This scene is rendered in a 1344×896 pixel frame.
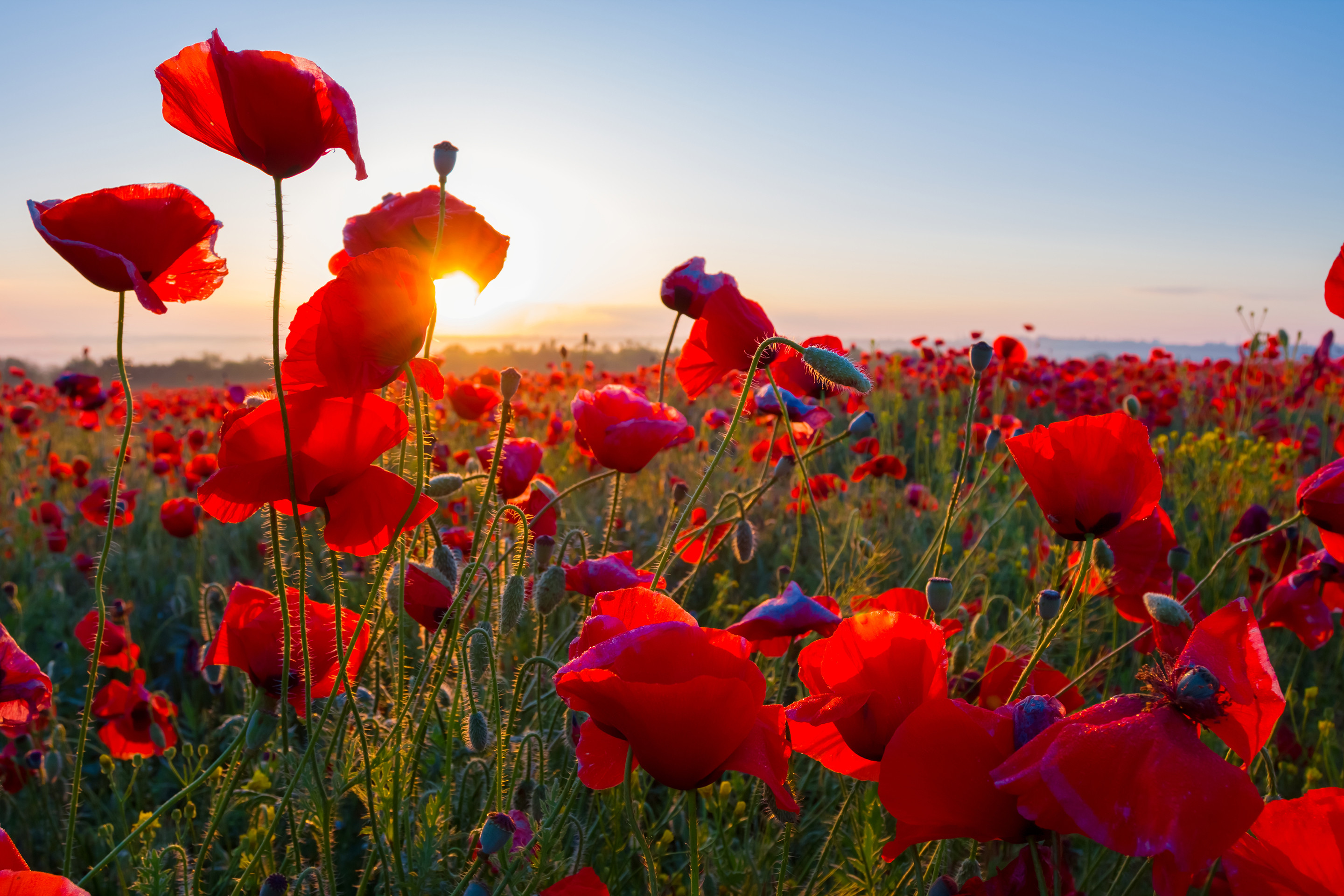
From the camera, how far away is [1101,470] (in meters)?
1.09

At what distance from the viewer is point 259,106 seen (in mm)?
1025

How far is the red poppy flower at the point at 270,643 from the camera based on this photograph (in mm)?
1229

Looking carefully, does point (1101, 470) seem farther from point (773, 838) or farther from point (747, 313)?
point (773, 838)

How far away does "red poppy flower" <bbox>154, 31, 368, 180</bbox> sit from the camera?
1015 mm

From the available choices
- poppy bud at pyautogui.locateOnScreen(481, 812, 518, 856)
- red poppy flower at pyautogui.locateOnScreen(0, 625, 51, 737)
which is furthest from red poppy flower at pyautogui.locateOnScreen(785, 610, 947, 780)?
red poppy flower at pyautogui.locateOnScreen(0, 625, 51, 737)

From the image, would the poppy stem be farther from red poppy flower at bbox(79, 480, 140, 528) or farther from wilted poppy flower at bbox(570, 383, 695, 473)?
red poppy flower at bbox(79, 480, 140, 528)

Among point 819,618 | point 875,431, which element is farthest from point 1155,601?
point 875,431

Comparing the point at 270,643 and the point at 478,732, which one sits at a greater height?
the point at 270,643

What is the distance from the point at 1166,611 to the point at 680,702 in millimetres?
779

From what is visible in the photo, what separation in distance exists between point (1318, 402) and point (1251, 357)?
6.16 meters

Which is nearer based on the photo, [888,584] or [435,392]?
[435,392]

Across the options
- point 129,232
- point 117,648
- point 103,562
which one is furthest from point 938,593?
point 117,648

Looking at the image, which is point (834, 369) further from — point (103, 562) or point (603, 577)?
point (103, 562)

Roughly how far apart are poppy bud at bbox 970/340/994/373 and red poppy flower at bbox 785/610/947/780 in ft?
2.18
